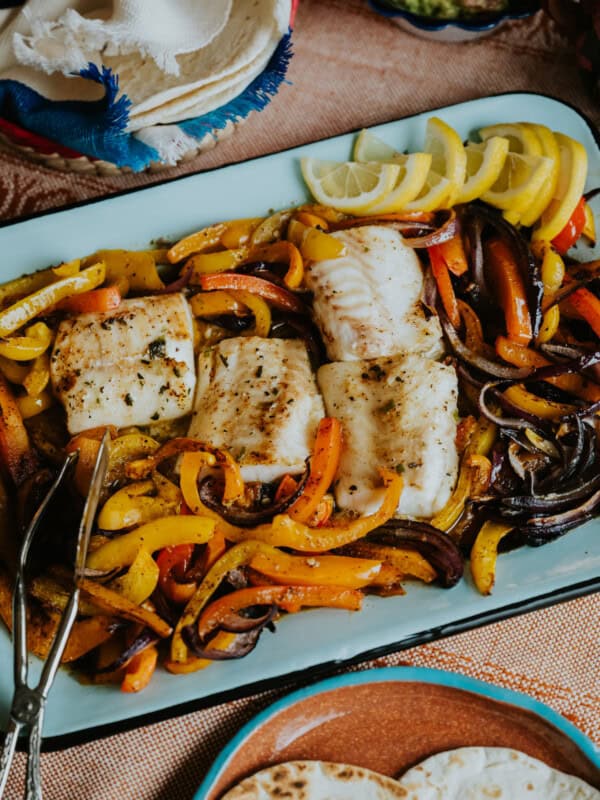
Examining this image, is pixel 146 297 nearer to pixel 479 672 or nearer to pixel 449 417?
pixel 449 417

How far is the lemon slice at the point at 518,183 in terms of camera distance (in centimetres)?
325

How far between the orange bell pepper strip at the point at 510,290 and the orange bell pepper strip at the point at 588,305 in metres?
0.19

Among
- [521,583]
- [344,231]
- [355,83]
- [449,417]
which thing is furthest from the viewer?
[355,83]

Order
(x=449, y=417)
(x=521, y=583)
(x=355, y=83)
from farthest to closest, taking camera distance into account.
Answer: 1. (x=355, y=83)
2. (x=449, y=417)
3. (x=521, y=583)

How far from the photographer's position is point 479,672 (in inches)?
125

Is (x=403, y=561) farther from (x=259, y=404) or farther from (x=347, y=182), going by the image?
(x=347, y=182)

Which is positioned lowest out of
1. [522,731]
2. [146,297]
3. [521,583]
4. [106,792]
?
[106,792]

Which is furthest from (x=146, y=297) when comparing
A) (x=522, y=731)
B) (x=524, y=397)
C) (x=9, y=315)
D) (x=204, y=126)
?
(x=522, y=731)

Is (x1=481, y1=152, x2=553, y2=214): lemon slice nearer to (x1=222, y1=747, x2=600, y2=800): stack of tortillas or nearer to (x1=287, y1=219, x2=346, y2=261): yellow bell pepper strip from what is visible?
(x1=287, y1=219, x2=346, y2=261): yellow bell pepper strip

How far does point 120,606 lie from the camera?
9.07 ft

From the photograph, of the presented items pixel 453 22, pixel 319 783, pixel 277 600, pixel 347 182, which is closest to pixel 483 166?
pixel 347 182

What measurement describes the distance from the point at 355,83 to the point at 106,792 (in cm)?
309

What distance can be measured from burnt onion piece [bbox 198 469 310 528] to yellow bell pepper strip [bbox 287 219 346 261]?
2.75 feet

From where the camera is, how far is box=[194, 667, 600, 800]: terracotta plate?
295cm
